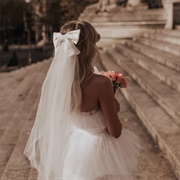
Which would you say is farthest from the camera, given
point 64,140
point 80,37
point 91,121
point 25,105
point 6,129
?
point 25,105

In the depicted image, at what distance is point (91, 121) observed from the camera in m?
2.66

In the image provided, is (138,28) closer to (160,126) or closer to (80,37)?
(160,126)

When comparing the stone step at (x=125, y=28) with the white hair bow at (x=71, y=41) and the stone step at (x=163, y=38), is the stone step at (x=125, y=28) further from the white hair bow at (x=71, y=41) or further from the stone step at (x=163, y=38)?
the white hair bow at (x=71, y=41)

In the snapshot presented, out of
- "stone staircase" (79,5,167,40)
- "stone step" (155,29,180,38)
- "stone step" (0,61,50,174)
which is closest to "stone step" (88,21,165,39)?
"stone staircase" (79,5,167,40)

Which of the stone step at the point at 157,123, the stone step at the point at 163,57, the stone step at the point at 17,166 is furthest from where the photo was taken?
the stone step at the point at 163,57

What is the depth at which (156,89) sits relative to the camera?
237 inches

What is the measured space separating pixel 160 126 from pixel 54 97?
2.22 metres

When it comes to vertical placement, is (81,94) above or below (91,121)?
above

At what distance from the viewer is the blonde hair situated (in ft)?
8.05

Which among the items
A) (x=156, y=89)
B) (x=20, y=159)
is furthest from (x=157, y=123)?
(x=20, y=159)

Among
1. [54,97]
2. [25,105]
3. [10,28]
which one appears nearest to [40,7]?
[10,28]

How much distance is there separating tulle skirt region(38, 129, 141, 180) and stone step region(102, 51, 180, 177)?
3.50ft

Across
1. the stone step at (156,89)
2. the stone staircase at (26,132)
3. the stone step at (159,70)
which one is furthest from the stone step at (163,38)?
the stone staircase at (26,132)

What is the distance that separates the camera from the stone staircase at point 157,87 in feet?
14.2
